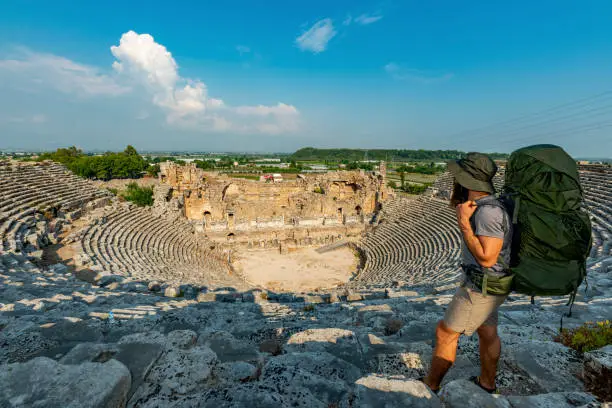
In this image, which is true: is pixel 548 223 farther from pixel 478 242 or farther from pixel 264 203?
pixel 264 203

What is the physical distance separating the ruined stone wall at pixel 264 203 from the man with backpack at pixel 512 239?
20.7 m

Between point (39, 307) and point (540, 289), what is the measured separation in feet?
23.6

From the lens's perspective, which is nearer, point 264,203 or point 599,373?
point 599,373

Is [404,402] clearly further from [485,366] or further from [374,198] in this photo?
[374,198]

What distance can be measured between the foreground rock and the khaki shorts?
105 inches

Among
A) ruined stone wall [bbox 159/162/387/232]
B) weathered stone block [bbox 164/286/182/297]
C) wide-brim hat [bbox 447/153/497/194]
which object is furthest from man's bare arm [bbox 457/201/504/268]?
ruined stone wall [bbox 159/162/387/232]

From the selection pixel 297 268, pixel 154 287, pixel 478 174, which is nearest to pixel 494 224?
pixel 478 174

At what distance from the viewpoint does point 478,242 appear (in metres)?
2.37

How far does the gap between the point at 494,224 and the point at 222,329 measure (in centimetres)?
384

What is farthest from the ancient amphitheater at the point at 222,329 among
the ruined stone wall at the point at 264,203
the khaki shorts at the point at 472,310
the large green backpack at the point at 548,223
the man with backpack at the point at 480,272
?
the ruined stone wall at the point at 264,203

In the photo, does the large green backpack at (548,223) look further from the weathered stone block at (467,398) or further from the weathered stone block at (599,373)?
the weathered stone block at (467,398)

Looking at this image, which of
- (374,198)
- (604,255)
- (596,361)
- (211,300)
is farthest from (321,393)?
(374,198)

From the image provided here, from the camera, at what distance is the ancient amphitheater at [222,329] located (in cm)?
198

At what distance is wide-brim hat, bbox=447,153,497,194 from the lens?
95.7 inches
